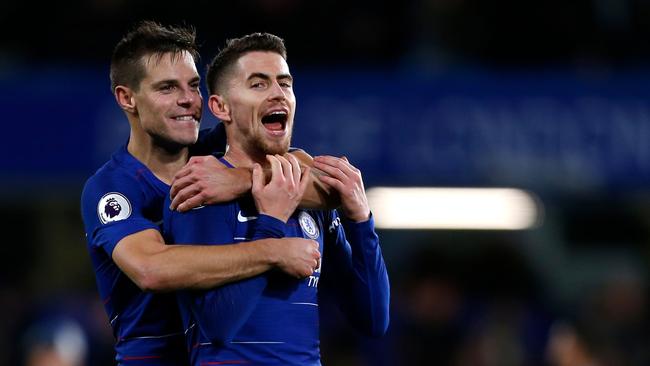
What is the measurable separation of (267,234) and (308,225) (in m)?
0.28

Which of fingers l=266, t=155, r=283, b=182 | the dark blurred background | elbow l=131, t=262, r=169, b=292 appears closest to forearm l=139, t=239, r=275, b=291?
elbow l=131, t=262, r=169, b=292

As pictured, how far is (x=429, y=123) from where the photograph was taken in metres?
9.73

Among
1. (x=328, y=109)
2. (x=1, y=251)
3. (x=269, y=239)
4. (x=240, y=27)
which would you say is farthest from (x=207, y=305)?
(x=1, y=251)

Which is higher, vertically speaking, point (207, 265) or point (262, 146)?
point (262, 146)

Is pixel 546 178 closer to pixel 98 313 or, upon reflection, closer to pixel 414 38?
pixel 414 38

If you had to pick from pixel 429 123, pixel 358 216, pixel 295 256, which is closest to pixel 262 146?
pixel 358 216

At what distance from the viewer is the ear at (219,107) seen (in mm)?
4457

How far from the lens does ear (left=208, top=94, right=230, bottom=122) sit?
446 cm

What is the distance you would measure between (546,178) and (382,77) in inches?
55.8

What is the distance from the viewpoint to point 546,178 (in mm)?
9633

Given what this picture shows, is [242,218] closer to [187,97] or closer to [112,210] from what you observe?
[112,210]

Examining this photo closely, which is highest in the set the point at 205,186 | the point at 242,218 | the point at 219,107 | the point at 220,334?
the point at 219,107

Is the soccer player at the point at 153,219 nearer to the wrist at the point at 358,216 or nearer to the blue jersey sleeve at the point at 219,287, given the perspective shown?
the blue jersey sleeve at the point at 219,287

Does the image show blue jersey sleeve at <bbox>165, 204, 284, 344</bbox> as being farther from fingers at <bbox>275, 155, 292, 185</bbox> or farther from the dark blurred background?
the dark blurred background
